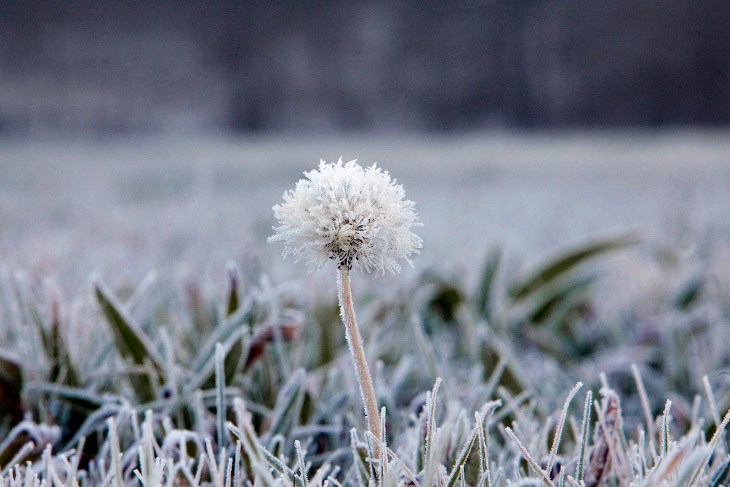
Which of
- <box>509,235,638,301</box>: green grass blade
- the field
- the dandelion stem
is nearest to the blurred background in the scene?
the field

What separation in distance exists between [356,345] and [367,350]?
0.91 feet

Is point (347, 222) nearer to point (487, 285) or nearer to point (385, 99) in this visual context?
point (487, 285)

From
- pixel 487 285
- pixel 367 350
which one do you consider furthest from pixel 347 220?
pixel 487 285

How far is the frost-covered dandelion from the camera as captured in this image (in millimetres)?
312

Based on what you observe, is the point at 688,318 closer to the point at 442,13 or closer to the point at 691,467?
the point at 691,467

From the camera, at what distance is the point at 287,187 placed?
182 centimetres

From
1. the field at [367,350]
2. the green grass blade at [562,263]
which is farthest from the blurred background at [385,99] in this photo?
the green grass blade at [562,263]

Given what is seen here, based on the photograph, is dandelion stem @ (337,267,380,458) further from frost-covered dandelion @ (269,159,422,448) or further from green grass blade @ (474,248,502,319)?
green grass blade @ (474,248,502,319)

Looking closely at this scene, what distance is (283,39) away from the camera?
296cm

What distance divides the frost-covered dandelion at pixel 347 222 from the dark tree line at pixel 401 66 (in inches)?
104

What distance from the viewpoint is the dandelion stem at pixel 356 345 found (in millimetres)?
326

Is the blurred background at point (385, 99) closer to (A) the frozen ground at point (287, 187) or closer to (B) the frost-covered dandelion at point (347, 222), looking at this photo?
(A) the frozen ground at point (287, 187)

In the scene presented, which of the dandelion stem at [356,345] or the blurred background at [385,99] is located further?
the blurred background at [385,99]

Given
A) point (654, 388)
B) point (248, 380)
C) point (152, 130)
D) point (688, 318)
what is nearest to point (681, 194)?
point (688, 318)
